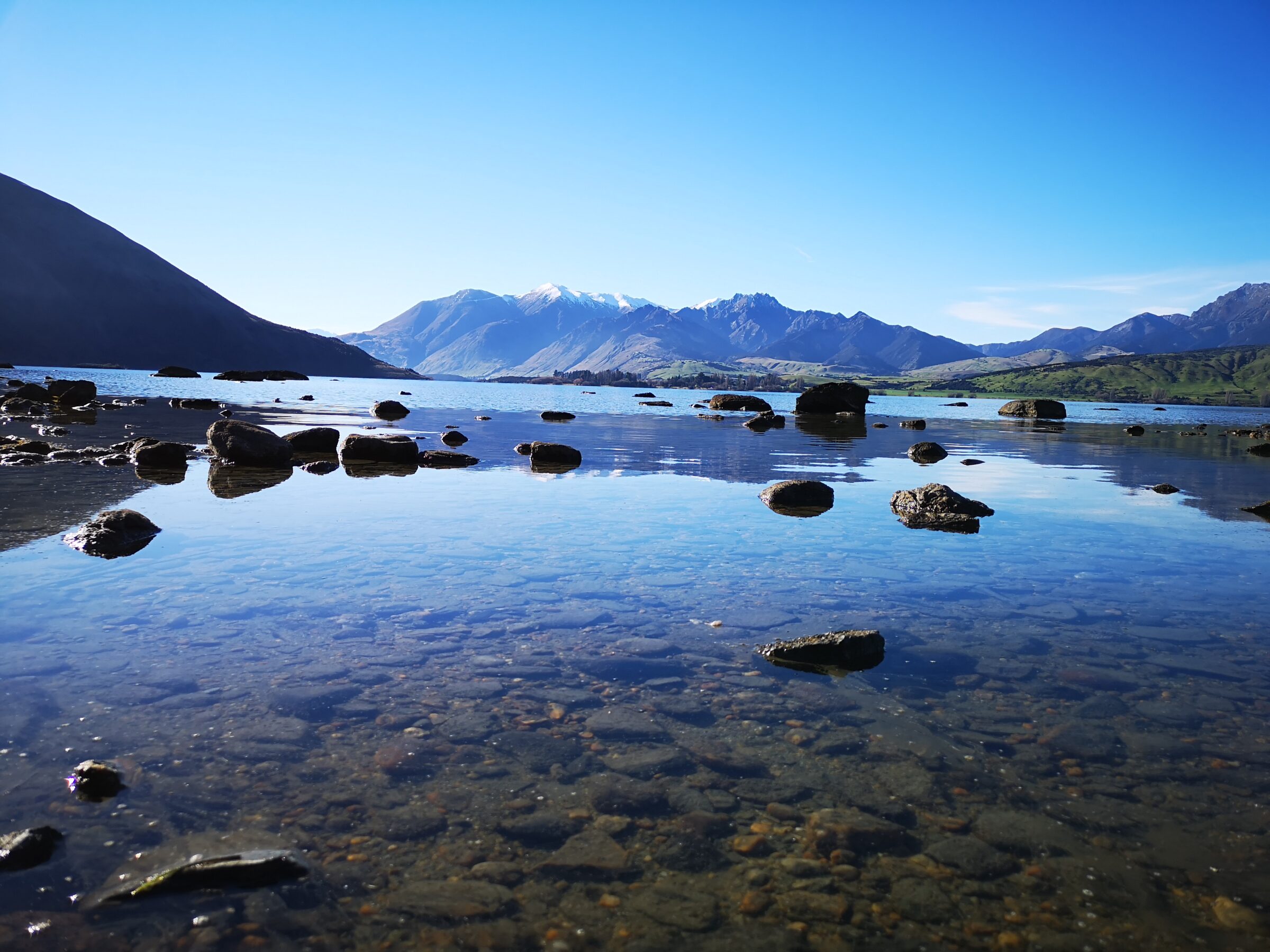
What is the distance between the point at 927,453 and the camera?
159ft

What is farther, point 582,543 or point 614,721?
point 582,543

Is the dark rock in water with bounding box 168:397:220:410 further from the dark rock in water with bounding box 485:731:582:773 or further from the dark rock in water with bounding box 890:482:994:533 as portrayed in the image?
the dark rock in water with bounding box 485:731:582:773

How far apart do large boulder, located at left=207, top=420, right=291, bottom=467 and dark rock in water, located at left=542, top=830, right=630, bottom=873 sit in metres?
33.1

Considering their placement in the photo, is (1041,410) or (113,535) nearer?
(113,535)

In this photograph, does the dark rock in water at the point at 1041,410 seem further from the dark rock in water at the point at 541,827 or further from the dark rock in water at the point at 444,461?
the dark rock in water at the point at 541,827

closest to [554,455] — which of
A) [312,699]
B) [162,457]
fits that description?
[162,457]

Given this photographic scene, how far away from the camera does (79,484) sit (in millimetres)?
26312

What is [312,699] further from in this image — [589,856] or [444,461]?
[444,461]

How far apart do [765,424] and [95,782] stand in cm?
7503

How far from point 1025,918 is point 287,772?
7.03 metres

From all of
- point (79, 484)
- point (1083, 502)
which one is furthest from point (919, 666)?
point (79, 484)

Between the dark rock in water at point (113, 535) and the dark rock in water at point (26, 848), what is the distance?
11.9 m

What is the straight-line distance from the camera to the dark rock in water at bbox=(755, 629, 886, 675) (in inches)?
443

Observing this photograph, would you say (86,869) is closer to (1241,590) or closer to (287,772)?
(287,772)
